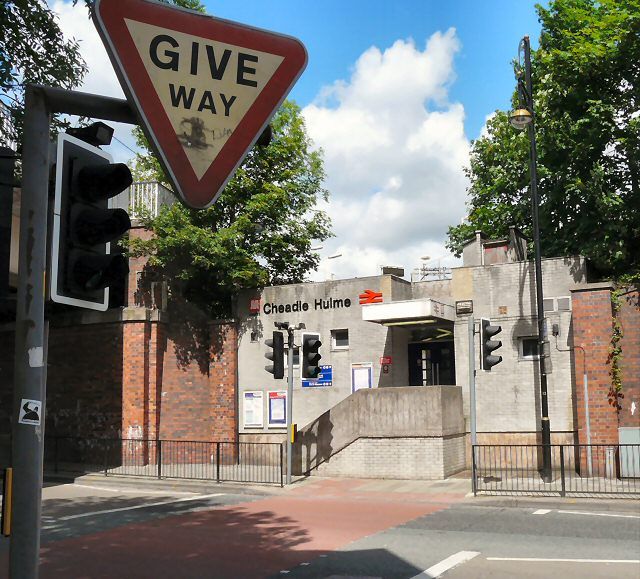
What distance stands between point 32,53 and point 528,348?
16184mm

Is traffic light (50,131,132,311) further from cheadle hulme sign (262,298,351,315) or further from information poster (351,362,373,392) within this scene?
cheadle hulme sign (262,298,351,315)

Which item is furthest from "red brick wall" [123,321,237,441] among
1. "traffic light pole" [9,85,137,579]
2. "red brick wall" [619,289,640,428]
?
"traffic light pole" [9,85,137,579]

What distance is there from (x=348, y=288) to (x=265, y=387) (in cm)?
450

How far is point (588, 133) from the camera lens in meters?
24.3

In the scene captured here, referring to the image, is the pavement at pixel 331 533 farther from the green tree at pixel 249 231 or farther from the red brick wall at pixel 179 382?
the green tree at pixel 249 231

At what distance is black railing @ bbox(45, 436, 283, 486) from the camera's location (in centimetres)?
2298

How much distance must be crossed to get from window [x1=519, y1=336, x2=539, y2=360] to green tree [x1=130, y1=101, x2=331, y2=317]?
9.27 m

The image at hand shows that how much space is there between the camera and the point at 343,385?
24.6m

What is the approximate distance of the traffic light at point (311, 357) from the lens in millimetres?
18734

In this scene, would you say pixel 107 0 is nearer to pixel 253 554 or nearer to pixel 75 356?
pixel 253 554

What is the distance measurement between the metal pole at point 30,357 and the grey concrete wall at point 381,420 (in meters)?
17.8

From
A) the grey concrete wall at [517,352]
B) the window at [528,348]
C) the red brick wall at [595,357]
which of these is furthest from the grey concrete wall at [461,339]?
the red brick wall at [595,357]

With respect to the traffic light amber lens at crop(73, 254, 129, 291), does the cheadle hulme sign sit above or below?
above

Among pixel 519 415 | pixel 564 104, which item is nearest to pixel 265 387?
pixel 519 415
